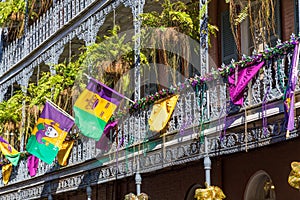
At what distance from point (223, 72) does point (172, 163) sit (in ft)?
7.17

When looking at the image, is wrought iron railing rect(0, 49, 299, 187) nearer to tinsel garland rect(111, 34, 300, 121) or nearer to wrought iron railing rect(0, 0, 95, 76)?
tinsel garland rect(111, 34, 300, 121)

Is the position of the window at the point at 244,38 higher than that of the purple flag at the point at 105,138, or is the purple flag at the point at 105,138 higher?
the window at the point at 244,38

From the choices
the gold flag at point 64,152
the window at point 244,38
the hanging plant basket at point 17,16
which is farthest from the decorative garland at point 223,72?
the hanging plant basket at point 17,16

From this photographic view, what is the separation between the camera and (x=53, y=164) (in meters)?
18.8

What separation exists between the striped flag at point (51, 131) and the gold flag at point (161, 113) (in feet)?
10.7

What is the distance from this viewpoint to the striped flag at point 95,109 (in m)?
14.9

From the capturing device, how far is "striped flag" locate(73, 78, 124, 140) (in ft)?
49.0

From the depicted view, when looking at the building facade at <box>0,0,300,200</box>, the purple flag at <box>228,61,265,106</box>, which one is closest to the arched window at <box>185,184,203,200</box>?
the building facade at <box>0,0,300,200</box>

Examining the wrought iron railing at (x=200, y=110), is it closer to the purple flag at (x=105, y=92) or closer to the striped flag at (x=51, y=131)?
the purple flag at (x=105, y=92)

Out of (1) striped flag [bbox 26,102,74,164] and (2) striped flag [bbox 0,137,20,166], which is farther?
(2) striped flag [bbox 0,137,20,166]

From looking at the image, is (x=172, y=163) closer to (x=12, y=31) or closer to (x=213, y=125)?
(x=213, y=125)

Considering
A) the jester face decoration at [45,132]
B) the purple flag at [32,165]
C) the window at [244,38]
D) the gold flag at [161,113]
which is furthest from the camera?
the purple flag at [32,165]

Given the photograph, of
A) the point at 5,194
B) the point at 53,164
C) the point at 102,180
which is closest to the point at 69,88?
the point at 53,164

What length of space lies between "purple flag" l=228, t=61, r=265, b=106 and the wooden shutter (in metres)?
3.53
